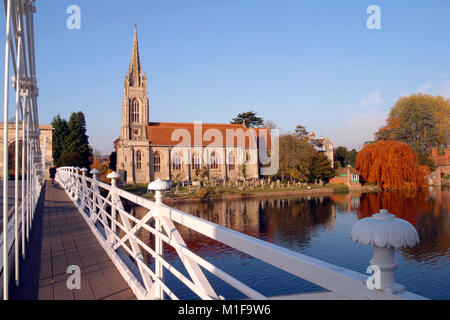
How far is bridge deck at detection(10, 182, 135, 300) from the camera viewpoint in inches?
127

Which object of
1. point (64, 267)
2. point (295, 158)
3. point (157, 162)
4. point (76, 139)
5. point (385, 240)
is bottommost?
point (64, 267)

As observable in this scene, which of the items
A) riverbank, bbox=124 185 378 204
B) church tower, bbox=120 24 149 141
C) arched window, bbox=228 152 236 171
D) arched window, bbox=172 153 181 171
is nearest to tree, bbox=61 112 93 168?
church tower, bbox=120 24 149 141

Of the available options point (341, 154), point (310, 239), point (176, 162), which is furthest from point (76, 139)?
point (341, 154)

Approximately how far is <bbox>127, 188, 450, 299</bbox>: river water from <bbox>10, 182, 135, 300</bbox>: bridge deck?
4.57 metres

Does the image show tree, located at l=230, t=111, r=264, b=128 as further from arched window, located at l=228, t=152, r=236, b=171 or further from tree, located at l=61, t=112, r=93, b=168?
tree, located at l=61, t=112, r=93, b=168

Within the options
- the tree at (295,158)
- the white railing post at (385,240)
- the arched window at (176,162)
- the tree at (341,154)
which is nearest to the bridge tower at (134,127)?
the arched window at (176,162)

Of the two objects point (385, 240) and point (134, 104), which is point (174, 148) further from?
point (385, 240)

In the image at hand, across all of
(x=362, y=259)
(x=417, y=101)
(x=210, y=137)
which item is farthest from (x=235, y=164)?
(x=362, y=259)

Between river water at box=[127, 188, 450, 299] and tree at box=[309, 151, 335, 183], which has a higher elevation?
tree at box=[309, 151, 335, 183]

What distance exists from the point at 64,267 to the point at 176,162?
41760 millimetres

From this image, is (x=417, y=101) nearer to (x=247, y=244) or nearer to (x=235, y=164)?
(x=235, y=164)

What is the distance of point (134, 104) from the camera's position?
46.3 meters

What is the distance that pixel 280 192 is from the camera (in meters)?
35.7
